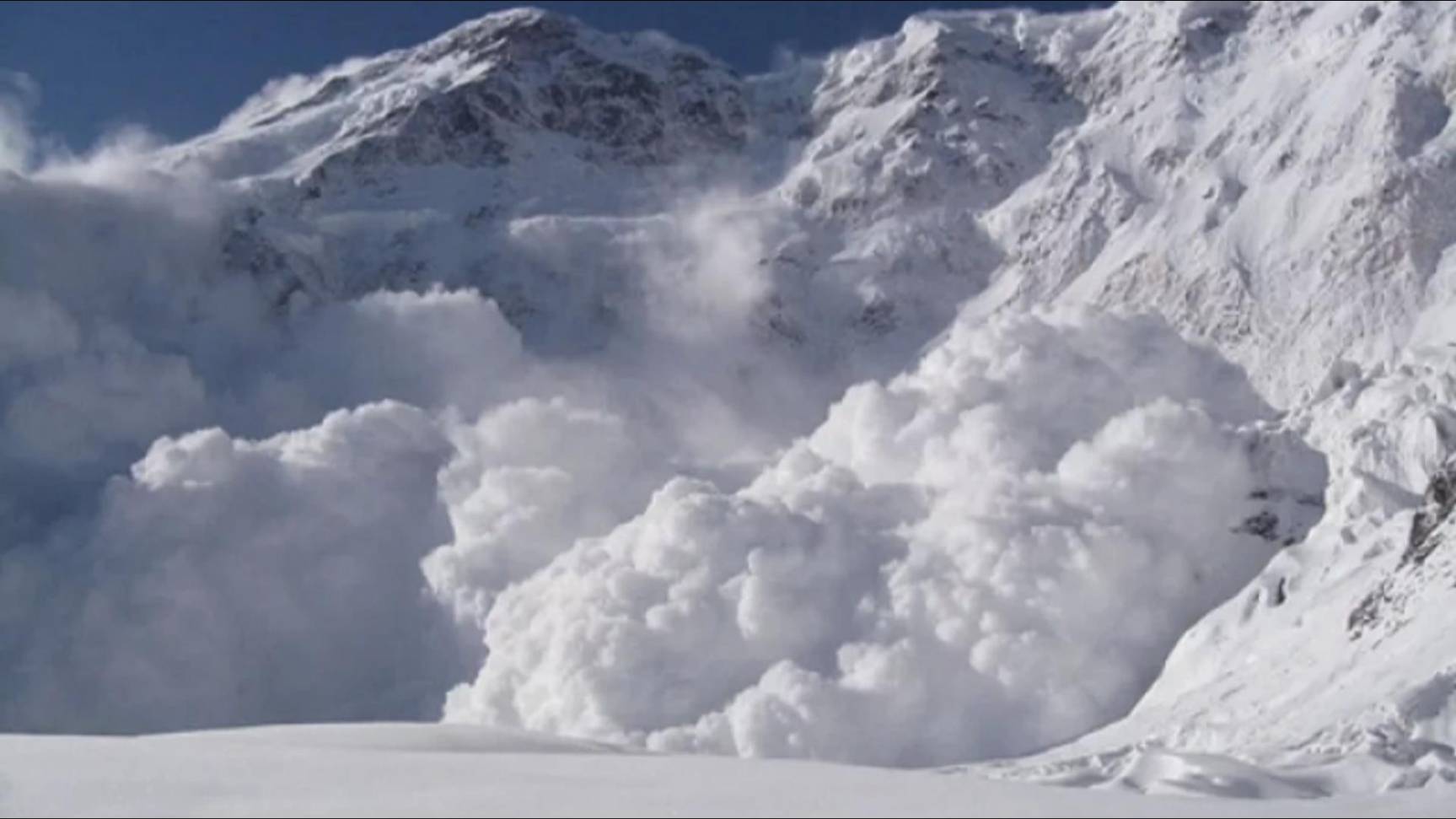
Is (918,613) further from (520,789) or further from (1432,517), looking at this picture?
(520,789)

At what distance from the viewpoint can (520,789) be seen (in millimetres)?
19438

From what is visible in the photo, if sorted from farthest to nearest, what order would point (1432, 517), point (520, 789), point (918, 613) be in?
point (918, 613)
point (1432, 517)
point (520, 789)

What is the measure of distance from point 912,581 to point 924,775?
169 m

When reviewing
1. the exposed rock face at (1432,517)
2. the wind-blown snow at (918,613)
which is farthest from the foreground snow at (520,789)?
the wind-blown snow at (918,613)

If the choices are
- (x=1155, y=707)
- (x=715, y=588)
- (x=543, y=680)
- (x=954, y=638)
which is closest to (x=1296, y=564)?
(x=1155, y=707)

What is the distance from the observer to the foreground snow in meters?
18.3

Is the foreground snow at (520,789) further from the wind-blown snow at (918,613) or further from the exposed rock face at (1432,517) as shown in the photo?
the wind-blown snow at (918,613)

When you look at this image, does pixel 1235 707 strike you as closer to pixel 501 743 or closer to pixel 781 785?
pixel 501 743

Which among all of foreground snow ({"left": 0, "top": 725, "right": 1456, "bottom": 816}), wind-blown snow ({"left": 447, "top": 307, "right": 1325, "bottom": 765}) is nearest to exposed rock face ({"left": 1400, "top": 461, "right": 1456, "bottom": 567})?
wind-blown snow ({"left": 447, "top": 307, "right": 1325, "bottom": 765})

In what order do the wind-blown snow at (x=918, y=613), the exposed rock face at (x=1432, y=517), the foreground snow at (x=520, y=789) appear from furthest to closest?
the wind-blown snow at (x=918, y=613) < the exposed rock face at (x=1432, y=517) < the foreground snow at (x=520, y=789)

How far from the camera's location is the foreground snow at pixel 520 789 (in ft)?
60.0

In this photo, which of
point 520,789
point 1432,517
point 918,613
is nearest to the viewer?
point 520,789

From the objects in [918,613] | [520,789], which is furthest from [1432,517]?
[520,789]

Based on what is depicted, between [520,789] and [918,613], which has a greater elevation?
[918,613]
